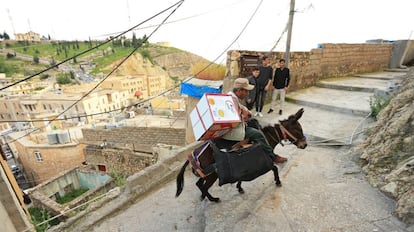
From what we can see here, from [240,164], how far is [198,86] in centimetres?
557

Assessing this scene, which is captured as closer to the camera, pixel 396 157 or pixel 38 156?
pixel 396 157

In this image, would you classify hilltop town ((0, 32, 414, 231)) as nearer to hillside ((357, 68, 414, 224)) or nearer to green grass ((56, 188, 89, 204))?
green grass ((56, 188, 89, 204))

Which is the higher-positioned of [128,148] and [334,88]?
[334,88]

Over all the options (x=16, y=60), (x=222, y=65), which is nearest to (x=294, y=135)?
(x=222, y=65)

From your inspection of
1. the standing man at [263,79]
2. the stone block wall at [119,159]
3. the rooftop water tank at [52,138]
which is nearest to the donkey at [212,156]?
the standing man at [263,79]

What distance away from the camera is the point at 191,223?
2.87 metres

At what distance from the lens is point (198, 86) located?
7801 mm

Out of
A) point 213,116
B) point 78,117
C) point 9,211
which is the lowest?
point 9,211

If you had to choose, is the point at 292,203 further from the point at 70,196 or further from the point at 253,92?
the point at 70,196

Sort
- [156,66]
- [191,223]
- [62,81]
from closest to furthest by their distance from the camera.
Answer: [191,223], [62,81], [156,66]

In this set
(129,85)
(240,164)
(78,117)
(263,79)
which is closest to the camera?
(240,164)

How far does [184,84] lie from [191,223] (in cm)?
589

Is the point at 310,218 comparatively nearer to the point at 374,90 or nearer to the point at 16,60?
the point at 374,90

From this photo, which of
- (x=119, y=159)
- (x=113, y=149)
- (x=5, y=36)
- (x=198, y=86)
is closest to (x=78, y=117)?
(x=198, y=86)
